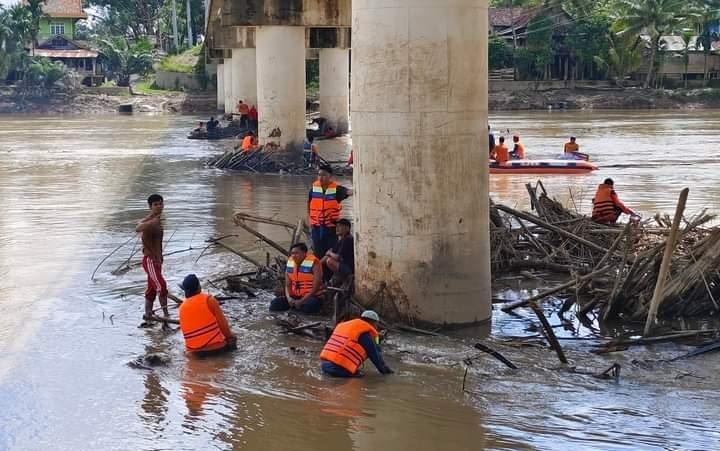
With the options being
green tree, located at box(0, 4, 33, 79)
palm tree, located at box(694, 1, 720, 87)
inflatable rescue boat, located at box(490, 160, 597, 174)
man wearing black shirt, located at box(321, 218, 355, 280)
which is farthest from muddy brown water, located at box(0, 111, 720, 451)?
green tree, located at box(0, 4, 33, 79)

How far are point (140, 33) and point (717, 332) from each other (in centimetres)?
10110

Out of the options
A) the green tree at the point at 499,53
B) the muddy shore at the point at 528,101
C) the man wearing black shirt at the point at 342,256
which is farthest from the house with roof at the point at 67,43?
the man wearing black shirt at the point at 342,256

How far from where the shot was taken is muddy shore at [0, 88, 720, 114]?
2968 inches

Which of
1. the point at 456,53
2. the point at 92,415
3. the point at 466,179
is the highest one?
the point at 456,53

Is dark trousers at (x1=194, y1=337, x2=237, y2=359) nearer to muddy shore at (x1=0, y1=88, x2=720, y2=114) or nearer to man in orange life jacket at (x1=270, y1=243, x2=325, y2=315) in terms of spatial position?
man in orange life jacket at (x1=270, y1=243, x2=325, y2=315)

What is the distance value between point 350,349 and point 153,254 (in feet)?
11.6

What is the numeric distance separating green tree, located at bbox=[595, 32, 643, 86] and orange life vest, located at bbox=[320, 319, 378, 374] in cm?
6969

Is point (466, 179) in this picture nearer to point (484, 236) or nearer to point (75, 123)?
point (484, 236)

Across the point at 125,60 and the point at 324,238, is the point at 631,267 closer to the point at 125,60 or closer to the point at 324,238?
the point at 324,238

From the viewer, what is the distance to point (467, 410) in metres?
8.58

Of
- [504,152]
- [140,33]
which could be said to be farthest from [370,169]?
[140,33]

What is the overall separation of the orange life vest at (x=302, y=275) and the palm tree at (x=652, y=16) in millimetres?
65767

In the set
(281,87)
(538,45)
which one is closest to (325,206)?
(281,87)

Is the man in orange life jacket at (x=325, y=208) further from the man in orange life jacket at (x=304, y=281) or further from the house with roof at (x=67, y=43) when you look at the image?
the house with roof at (x=67, y=43)
